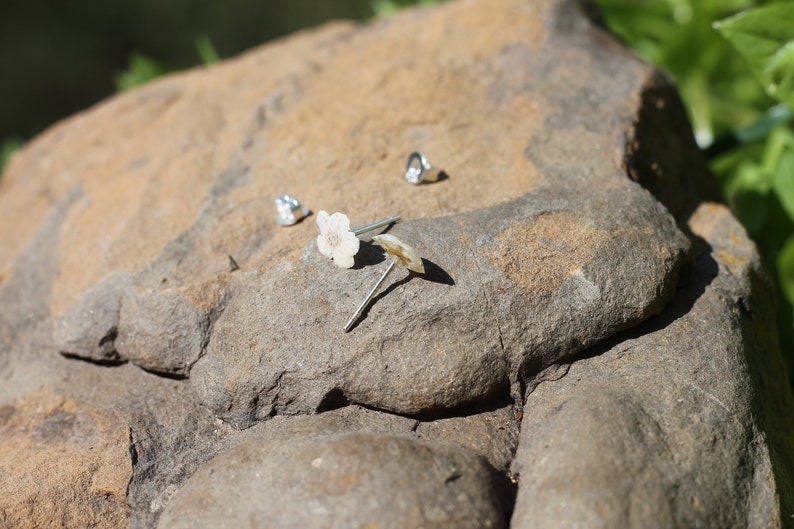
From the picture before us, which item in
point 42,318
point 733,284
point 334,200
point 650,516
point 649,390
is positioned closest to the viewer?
point 650,516

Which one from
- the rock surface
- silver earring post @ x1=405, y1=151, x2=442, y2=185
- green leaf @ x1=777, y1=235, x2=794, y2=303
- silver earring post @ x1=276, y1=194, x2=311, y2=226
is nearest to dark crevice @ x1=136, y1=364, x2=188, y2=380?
the rock surface

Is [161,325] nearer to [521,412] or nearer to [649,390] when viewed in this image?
[521,412]

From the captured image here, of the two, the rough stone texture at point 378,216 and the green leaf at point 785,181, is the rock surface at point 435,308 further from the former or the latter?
the green leaf at point 785,181

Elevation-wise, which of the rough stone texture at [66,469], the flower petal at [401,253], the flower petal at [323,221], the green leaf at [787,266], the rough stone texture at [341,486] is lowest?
the green leaf at [787,266]

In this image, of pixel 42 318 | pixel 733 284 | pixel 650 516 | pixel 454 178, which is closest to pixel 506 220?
pixel 454 178

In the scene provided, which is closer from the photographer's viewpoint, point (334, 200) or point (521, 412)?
point (521, 412)

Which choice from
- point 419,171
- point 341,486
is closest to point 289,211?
point 419,171

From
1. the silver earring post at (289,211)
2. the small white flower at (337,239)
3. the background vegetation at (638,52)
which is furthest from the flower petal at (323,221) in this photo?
the background vegetation at (638,52)

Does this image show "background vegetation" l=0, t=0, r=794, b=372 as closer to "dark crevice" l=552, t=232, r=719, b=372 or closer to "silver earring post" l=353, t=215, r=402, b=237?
"dark crevice" l=552, t=232, r=719, b=372
